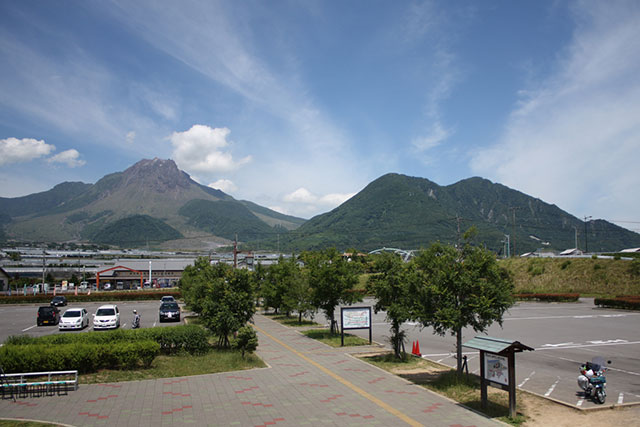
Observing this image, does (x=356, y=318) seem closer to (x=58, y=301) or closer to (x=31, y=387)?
(x=31, y=387)

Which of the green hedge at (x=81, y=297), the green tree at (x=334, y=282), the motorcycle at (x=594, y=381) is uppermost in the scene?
the green tree at (x=334, y=282)

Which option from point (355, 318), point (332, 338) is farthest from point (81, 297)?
point (355, 318)

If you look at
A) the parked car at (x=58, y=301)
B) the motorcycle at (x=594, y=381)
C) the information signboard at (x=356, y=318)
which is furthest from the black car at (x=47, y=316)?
the motorcycle at (x=594, y=381)

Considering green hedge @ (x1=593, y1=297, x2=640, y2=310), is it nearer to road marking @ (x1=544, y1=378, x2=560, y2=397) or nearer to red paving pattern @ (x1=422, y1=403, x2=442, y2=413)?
road marking @ (x1=544, y1=378, x2=560, y2=397)

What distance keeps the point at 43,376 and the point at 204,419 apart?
7300 millimetres

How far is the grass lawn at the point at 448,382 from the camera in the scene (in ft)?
35.8

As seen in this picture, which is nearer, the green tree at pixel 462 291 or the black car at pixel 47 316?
the green tree at pixel 462 291

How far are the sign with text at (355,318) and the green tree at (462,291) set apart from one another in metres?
7.18

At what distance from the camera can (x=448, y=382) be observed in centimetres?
1329

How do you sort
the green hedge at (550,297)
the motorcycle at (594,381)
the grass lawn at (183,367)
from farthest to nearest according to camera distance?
the green hedge at (550,297) < the grass lawn at (183,367) < the motorcycle at (594,381)

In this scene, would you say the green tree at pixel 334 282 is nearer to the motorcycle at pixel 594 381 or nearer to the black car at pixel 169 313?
the motorcycle at pixel 594 381

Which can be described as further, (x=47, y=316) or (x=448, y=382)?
(x=47, y=316)

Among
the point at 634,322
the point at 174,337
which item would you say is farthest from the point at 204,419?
the point at 634,322

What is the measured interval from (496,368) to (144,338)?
1298 cm
